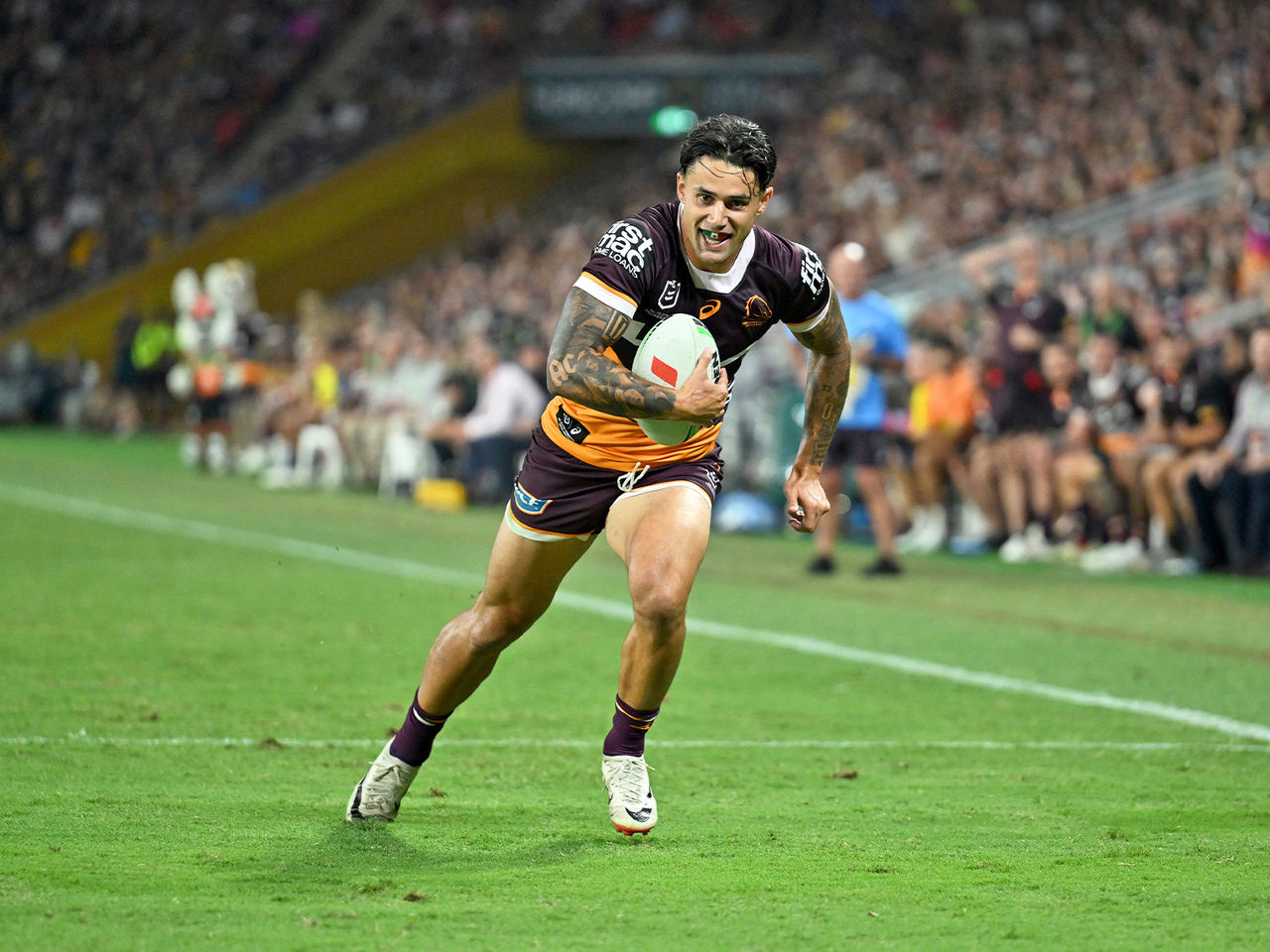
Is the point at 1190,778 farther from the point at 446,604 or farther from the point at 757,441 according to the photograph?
the point at 757,441

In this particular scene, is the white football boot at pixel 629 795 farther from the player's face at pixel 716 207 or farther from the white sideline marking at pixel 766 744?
the player's face at pixel 716 207

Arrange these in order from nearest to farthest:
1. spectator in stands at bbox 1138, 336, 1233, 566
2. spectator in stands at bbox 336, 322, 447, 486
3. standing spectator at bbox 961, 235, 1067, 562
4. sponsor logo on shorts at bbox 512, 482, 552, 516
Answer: sponsor logo on shorts at bbox 512, 482, 552, 516 → spectator in stands at bbox 1138, 336, 1233, 566 → standing spectator at bbox 961, 235, 1067, 562 → spectator in stands at bbox 336, 322, 447, 486

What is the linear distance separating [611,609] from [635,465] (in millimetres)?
5867

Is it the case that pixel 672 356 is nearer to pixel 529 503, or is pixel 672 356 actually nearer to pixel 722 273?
pixel 722 273

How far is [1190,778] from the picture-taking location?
652 centimetres

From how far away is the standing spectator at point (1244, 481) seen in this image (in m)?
12.7

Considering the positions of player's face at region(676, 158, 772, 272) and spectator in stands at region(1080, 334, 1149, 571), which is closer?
player's face at region(676, 158, 772, 272)

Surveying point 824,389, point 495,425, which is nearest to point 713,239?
point 824,389

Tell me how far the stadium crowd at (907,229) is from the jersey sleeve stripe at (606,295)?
862 centimetres

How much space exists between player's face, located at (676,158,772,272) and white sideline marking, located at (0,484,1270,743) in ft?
11.5

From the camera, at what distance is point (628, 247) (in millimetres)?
5371

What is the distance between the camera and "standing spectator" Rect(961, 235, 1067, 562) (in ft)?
47.8

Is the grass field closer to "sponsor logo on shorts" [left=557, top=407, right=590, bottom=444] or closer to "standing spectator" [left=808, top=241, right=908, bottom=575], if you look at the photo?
"standing spectator" [left=808, top=241, right=908, bottom=575]

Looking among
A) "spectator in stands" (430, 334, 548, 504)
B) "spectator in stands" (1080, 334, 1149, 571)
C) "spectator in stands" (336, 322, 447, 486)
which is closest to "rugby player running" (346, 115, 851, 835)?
"spectator in stands" (1080, 334, 1149, 571)
